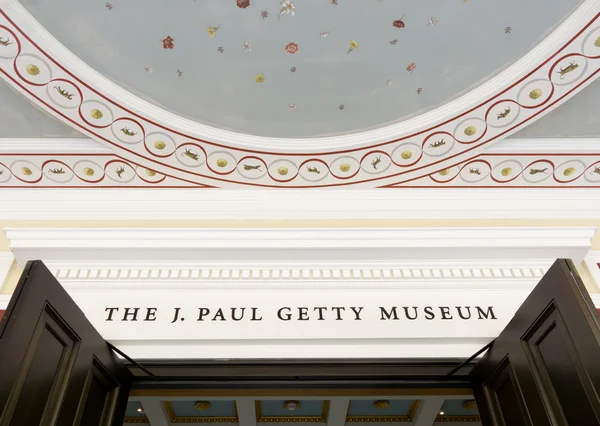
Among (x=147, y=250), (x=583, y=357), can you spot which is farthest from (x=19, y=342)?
(x=583, y=357)

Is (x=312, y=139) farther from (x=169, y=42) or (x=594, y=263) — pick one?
(x=594, y=263)

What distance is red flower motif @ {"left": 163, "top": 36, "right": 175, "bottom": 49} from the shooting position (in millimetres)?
4008

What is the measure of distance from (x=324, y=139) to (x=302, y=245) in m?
1.10

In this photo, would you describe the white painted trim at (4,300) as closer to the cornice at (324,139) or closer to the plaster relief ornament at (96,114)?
the cornice at (324,139)

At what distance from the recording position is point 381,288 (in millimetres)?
3871

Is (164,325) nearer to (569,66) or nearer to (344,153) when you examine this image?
(344,153)

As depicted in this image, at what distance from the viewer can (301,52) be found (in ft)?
13.5

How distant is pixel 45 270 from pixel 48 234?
1.32 meters

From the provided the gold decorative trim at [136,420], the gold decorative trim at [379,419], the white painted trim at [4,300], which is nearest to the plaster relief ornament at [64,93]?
the white painted trim at [4,300]

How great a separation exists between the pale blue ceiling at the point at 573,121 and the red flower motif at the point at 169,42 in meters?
3.02

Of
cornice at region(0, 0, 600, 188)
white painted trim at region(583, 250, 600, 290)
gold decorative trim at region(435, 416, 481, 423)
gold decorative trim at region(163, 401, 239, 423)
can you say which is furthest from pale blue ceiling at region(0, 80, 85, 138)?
gold decorative trim at region(435, 416, 481, 423)

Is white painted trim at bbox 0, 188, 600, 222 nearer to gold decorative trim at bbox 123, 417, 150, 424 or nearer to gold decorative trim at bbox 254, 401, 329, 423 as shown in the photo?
gold decorative trim at bbox 254, 401, 329, 423

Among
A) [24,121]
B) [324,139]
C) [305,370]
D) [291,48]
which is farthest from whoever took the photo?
[324,139]

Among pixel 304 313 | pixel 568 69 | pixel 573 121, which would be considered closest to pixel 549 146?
pixel 573 121
